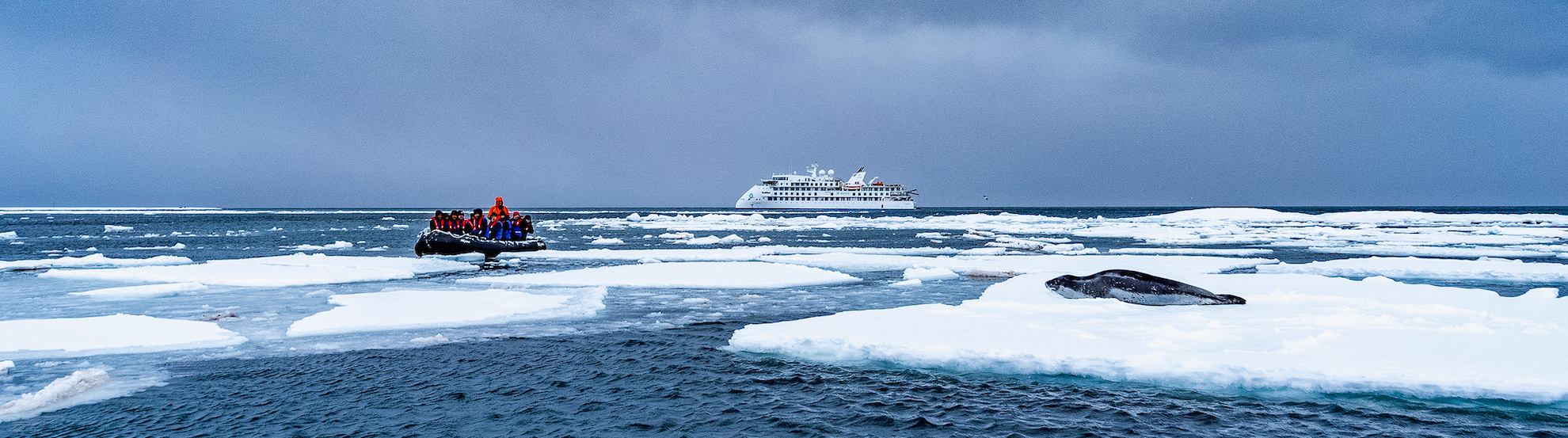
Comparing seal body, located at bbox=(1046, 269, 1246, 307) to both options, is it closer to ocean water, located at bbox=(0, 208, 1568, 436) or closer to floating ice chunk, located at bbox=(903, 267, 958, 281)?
ocean water, located at bbox=(0, 208, 1568, 436)

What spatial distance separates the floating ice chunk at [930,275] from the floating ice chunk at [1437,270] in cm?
682

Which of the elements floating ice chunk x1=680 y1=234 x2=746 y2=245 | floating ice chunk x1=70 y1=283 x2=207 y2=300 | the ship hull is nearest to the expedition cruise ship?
the ship hull

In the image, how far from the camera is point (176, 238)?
1533 inches

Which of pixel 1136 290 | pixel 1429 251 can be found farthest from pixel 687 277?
pixel 1429 251

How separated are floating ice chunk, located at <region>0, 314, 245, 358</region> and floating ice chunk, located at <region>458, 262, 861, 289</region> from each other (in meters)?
6.05

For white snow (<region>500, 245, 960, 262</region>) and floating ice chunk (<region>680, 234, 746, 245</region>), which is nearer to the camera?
white snow (<region>500, 245, 960, 262</region>)

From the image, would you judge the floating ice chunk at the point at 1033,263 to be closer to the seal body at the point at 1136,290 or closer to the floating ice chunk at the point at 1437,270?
the floating ice chunk at the point at 1437,270

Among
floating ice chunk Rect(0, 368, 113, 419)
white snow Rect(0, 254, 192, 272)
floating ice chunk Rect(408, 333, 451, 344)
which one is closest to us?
floating ice chunk Rect(0, 368, 113, 419)

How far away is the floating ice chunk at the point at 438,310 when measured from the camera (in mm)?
9656

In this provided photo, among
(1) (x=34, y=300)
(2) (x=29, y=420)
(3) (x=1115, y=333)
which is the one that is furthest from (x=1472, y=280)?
(1) (x=34, y=300)

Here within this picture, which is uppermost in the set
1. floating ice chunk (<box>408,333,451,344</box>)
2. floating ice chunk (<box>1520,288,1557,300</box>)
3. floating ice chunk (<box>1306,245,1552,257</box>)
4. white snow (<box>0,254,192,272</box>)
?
floating ice chunk (<box>1520,288,1557,300</box>)

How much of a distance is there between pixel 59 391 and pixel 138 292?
8216 millimetres

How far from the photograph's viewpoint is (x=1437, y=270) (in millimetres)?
16641

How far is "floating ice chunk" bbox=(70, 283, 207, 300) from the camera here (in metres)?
12.5
